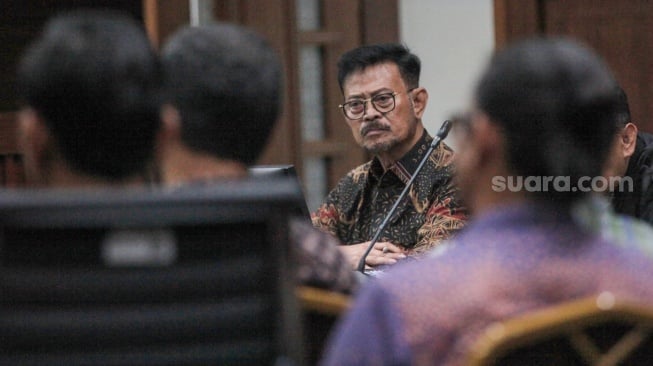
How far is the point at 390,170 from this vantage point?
393 centimetres

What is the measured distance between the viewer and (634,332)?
1.45m

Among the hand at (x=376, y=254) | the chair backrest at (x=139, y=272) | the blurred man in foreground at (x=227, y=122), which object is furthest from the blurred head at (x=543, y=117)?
the hand at (x=376, y=254)

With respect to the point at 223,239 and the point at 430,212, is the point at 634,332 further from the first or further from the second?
the point at 430,212

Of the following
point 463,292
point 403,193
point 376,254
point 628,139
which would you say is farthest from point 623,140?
point 463,292

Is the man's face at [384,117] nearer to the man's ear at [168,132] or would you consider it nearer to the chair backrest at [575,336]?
the man's ear at [168,132]

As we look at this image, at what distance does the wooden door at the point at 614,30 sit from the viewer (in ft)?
14.8

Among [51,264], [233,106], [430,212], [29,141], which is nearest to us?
[51,264]

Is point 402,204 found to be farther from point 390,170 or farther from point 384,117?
point 384,117

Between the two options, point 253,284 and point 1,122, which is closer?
point 253,284

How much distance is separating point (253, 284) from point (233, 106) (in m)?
0.37

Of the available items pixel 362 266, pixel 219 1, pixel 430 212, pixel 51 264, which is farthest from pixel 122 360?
pixel 219 1

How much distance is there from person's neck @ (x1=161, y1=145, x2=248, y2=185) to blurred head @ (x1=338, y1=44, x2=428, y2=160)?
205cm

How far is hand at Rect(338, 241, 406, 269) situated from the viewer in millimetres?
3514

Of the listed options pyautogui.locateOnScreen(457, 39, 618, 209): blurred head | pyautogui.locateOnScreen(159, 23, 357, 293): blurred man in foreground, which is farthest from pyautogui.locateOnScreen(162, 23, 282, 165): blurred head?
pyautogui.locateOnScreen(457, 39, 618, 209): blurred head
